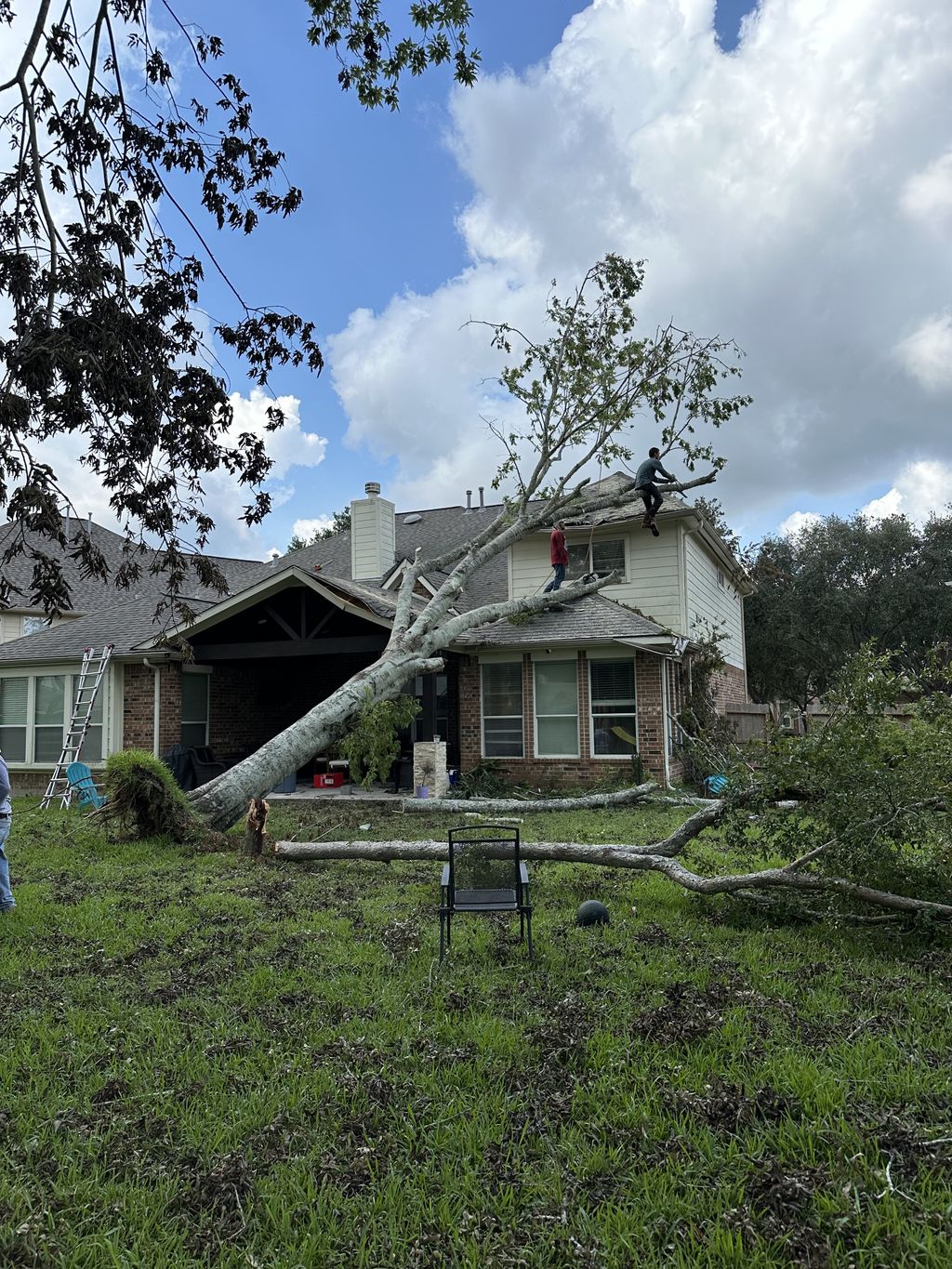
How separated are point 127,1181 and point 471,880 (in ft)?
10.3

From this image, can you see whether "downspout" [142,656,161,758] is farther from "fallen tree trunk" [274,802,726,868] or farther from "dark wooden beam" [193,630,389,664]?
"fallen tree trunk" [274,802,726,868]

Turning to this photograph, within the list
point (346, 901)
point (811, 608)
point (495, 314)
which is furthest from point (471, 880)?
point (811, 608)

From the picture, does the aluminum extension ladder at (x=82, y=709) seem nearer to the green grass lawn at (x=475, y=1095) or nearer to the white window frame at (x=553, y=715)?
the white window frame at (x=553, y=715)

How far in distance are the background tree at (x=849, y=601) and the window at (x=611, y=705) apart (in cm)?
1285

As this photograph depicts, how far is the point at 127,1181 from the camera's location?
2.87 m

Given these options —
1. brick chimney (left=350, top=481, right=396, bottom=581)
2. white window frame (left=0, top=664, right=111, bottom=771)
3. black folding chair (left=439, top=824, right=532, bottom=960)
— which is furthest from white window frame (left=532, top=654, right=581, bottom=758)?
black folding chair (left=439, top=824, right=532, bottom=960)

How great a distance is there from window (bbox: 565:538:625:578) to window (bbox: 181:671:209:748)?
8006 millimetres

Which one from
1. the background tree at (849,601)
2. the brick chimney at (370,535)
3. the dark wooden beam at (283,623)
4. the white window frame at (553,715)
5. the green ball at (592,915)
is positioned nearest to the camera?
the green ball at (592,915)

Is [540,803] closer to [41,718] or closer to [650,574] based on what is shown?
[650,574]

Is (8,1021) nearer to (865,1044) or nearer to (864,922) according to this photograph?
(865,1044)

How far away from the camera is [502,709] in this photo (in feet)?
52.1

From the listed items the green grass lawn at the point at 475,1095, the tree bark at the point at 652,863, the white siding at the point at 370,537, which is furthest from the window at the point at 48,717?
the green grass lawn at the point at 475,1095

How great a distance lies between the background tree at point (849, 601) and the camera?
26703mm

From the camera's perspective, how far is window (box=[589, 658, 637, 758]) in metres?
15.0
